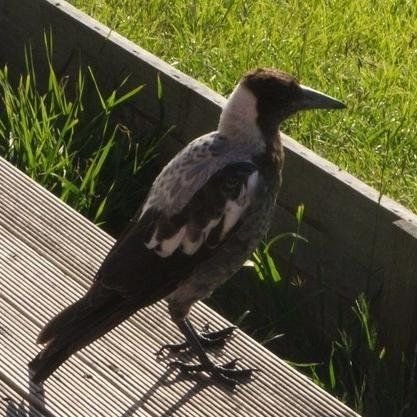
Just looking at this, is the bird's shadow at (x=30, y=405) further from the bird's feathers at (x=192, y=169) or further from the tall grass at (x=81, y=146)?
the tall grass at (x=81, y=146)

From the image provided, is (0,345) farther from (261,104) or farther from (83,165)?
(83,165)

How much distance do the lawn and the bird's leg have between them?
3.27 feet

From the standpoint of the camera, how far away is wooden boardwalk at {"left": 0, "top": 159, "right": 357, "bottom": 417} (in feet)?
9.60

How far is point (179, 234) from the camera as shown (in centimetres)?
314

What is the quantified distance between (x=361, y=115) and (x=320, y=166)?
30.6 inches

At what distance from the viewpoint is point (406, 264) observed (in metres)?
3.37

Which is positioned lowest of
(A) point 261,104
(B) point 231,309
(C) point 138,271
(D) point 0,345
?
(B) point 231,309

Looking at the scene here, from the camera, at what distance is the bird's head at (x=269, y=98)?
3279 mm

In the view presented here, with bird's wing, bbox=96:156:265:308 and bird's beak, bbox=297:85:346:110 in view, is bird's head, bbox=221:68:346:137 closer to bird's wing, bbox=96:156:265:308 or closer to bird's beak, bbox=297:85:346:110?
bird's beak, bbox=297:85:346:110

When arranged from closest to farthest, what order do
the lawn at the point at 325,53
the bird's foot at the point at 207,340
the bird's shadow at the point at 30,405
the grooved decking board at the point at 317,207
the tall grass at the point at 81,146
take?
the bird's shadow at the point at 30,405, the bird's foot at the point at 207,340, the grooved decking board at the point at 317,207, the tall grass at the point at 81,146, the lawn at the point at 325,53

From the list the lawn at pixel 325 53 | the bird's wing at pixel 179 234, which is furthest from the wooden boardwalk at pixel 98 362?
the lawn at pixel 325 53

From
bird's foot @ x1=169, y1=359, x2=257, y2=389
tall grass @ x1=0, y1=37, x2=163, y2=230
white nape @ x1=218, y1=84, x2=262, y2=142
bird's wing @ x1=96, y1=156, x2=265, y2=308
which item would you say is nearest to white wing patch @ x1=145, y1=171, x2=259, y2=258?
bird's wing @ x1=96, y1=156, x2=265, y2=308

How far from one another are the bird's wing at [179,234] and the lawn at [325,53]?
2.79ft

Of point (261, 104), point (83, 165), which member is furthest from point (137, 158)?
point (261, 104)
